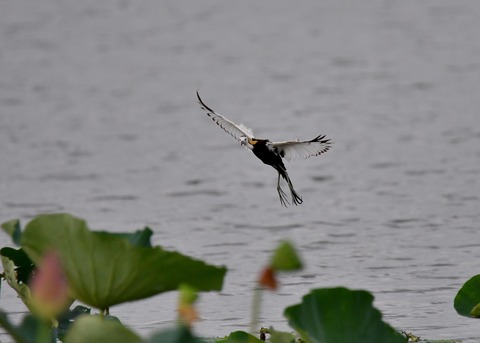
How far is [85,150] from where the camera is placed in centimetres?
1070

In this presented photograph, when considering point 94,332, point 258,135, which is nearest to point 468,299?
point 94,332

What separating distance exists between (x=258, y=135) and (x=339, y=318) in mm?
6830

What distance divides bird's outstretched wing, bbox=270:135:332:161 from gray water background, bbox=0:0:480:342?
53.1 inches

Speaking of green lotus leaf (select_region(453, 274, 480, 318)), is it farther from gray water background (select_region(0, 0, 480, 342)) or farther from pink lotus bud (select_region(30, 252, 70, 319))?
pink lotus bud (select_region(30, 252, 70, 319))

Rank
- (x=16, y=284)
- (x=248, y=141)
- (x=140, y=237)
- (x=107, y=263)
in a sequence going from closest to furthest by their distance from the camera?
(x=107, y=263) → (x=140, y=237) → (x=16, y=284) → (x=248, y=141)

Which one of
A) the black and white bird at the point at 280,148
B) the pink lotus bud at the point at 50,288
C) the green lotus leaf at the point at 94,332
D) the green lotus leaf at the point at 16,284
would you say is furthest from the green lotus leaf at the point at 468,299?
the pink lotus bud at the point at 50,288

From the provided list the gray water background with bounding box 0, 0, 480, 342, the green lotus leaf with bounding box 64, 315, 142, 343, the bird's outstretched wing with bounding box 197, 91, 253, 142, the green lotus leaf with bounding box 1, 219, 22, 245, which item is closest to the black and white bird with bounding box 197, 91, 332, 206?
the bird's outstretched wing with bounding box 197, 91, 253, 142

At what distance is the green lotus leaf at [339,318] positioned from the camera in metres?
3.87

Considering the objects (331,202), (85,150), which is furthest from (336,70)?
(331,202)

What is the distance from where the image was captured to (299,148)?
4.60 m

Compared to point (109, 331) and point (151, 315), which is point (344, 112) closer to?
point (151, 315)

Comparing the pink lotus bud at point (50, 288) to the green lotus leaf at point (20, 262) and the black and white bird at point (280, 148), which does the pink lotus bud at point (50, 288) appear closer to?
the black and white bird at point (280, 148)

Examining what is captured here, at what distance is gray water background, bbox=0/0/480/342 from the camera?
697 centimetres

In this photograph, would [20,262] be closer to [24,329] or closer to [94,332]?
[24,329]
